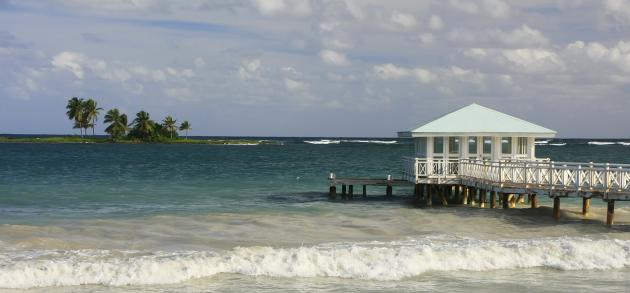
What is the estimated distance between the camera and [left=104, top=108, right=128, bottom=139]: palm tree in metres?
154

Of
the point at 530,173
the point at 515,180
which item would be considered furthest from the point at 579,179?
the point at 515,180

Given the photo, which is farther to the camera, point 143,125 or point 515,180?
point 143,125

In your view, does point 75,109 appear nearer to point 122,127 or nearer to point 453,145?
point 122,127

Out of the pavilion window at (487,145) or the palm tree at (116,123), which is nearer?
the pavilion window at (487,145)

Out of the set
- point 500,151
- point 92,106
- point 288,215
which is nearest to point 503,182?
point 500,151

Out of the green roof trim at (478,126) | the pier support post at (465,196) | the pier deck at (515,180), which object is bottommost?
the pier support post at (465,196)

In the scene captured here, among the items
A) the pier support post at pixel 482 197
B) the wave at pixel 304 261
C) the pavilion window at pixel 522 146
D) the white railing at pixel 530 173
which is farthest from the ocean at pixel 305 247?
the pavilion window at pixel 522 146

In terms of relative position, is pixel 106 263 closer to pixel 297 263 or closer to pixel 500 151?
pixel 297 263

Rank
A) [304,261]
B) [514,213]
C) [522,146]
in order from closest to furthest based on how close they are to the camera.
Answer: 1. [304,261]
2. [514,213]
3. [522,146]

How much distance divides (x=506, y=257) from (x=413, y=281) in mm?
3298

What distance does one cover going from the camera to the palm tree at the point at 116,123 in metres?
154

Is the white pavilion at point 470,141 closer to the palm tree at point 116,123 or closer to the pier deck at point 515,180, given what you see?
the pier deck at point 515,180

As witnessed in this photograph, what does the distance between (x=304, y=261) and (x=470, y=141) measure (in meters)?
15.7

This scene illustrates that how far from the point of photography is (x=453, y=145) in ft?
104
